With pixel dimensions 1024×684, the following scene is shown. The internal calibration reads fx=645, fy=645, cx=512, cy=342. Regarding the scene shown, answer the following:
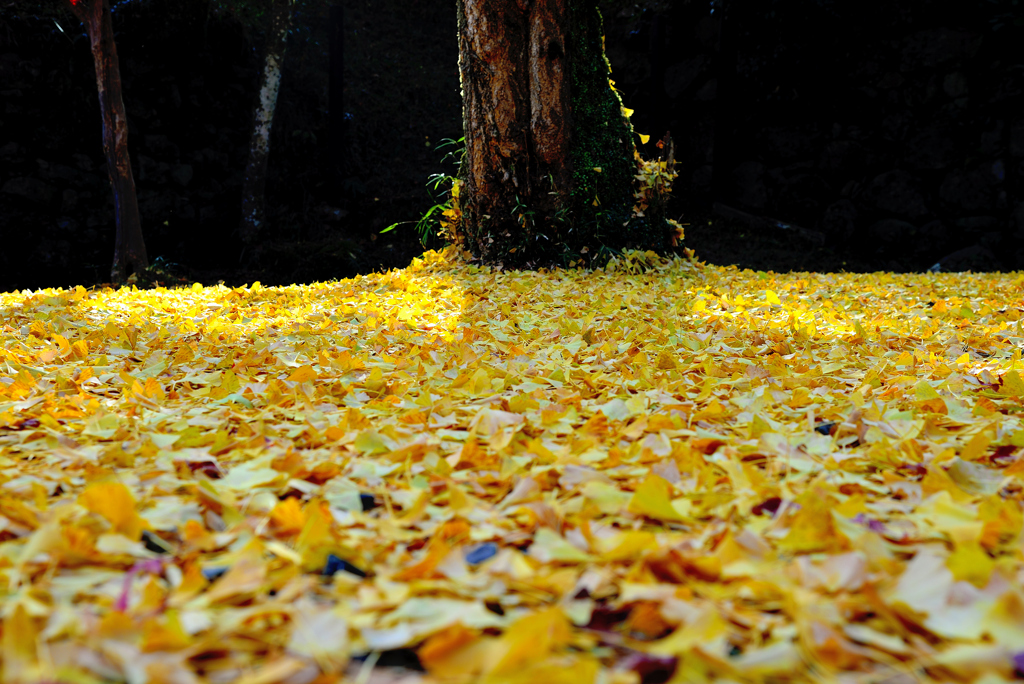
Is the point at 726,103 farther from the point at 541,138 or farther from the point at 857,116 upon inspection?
the point at 541,138

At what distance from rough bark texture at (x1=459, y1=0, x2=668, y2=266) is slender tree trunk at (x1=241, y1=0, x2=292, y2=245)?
3409 millimetres

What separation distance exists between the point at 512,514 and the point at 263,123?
23.3ft

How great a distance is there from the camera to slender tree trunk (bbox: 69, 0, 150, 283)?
5.61m

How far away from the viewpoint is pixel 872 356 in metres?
2.08

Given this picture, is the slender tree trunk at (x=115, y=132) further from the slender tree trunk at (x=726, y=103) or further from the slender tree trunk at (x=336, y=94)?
the slender tree trunk at (x=726, y=103)

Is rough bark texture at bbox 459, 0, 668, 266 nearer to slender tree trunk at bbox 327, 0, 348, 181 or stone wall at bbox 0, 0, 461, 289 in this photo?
stone wall at bbox 0, 0, 461, 289

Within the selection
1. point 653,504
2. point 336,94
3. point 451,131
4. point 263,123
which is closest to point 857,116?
point 451,131

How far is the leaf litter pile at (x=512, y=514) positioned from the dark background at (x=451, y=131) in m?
5.23

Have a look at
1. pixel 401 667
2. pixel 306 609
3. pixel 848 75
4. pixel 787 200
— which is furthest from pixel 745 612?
pixel 848 75

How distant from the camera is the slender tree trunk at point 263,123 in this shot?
22.9 ft

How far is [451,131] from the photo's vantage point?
30.1 ft

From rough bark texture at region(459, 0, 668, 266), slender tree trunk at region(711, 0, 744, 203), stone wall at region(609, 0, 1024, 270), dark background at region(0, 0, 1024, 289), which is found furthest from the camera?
slender tree trunk at region(711, 0, 744, 203)

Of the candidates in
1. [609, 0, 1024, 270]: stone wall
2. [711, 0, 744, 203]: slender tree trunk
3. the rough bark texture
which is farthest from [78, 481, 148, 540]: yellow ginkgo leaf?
[711, 0, 744, 203]: slender tree trunk

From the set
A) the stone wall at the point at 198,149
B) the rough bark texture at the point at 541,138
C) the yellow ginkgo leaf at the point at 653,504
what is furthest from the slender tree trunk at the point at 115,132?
the yellow ginkgo leaf at the point at 653,504
